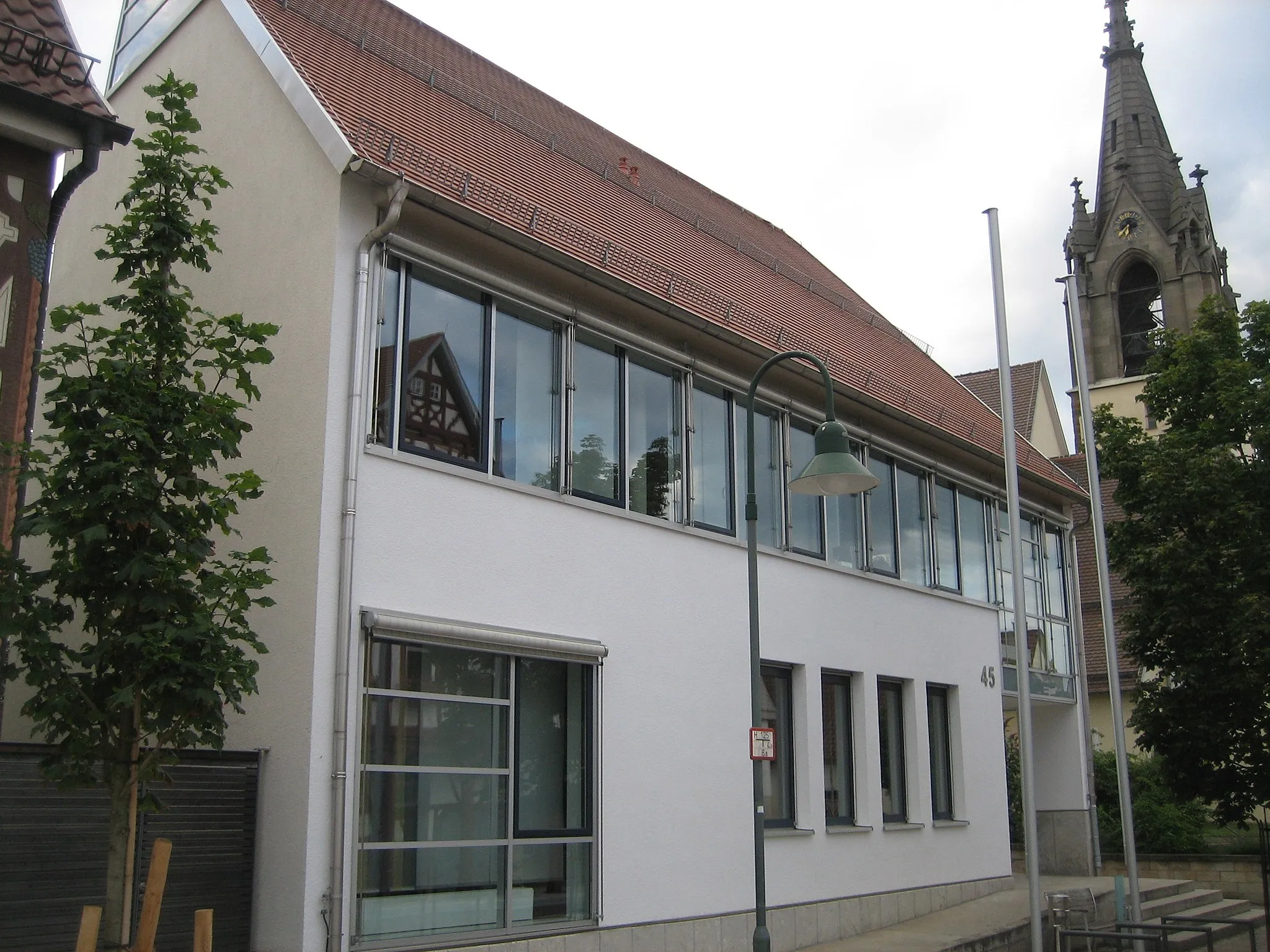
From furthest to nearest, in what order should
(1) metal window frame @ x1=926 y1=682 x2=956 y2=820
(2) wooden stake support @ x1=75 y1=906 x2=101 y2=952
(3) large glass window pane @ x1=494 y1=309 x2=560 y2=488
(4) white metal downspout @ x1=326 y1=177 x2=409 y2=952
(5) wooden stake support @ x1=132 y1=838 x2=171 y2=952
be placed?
(1) metal window frame @ x1=926 y1=682 x2=956 y2=820
(3) large glass window pane @ x1=494 y1=309 x2=560 y2=488
(4) white metal downspout @ x1=326 y1=177 x2=409 y2=952
(5) wooden stake support @ x1=132 y1=838 x2=171 y2=952
(2) wooden stake support @ x1=75 y1=906 x2=101 y2=952

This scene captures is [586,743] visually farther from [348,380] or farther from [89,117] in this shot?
[89,117]

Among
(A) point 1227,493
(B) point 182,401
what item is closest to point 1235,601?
(A) point 1227,493

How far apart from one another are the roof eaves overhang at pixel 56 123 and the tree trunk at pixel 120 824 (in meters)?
5.69

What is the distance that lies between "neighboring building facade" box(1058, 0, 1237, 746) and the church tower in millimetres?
40

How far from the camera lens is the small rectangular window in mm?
19016

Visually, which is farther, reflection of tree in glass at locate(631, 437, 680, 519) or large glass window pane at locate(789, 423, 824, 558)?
large glass window pane at locate(789, 423, 824, 558)

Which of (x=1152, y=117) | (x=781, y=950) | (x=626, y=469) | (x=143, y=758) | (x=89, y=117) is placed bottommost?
(x=781, y=950)

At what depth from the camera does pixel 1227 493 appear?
60.6 feet

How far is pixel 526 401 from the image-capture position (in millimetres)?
A: 12820

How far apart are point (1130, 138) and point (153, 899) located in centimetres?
6088

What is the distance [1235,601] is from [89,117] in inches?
599

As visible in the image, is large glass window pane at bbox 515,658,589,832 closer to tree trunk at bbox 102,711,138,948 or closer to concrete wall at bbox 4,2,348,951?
concrete wall at bbox 4,2,348,951

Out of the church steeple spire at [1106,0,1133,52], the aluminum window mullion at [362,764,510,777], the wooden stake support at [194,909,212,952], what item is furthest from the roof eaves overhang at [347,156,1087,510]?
the church steeple spire at [1106,0,1133,52]

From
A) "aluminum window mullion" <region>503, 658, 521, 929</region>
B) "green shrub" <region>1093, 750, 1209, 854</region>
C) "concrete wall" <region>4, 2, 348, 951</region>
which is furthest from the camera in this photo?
"green shrub" <region>1093, 750, 1209, 854</region>
